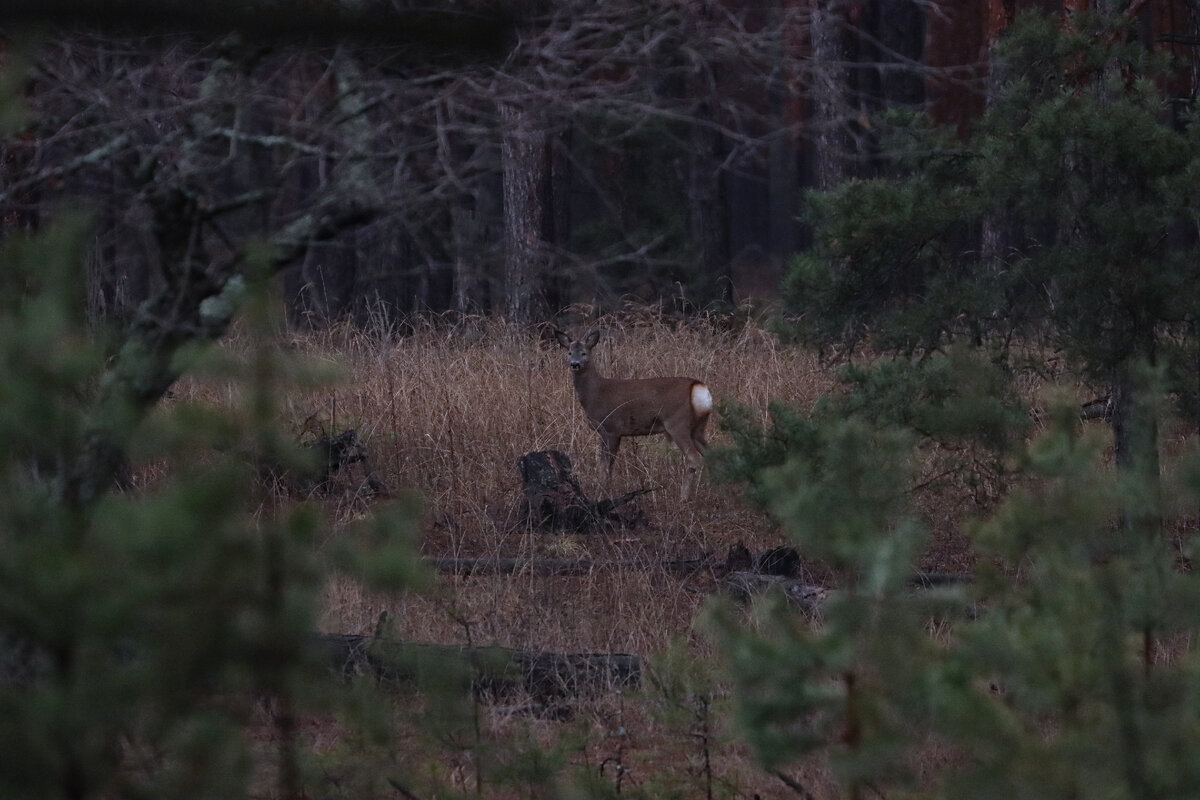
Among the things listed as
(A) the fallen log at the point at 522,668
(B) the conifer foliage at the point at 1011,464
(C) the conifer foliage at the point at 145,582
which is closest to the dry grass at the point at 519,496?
(A) the fallen log at the point at 522,668

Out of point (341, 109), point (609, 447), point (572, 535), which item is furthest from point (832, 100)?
point (609, 447)

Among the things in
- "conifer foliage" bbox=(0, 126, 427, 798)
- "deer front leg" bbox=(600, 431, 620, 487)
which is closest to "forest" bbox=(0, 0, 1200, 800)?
"conifer foliage" bbox=(0, 126, 427, 798)

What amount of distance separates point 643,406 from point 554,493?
3.16 metres

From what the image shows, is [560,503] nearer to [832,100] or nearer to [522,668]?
[522,668]

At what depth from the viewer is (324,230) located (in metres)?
3.31

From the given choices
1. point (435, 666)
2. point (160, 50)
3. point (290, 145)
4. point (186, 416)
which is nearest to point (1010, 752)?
point (186, 416)

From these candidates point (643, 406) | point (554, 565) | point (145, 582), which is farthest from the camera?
point (643, 406)

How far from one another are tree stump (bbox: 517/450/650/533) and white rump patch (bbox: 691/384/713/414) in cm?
253

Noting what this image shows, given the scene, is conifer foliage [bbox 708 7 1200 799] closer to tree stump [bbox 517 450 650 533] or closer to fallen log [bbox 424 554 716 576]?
fallen log [bbox 424 554 716 576]

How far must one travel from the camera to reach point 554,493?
8.37 meters

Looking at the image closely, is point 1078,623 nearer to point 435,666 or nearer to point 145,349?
point 435,666

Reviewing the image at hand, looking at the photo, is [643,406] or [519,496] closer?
[519,496]

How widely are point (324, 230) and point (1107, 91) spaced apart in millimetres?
5400

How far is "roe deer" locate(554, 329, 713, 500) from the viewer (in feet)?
36.6
